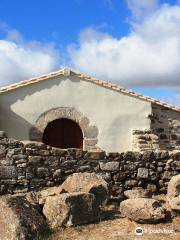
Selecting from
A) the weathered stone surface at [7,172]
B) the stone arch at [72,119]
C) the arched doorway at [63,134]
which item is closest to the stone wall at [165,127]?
the stone arch at [72,119]

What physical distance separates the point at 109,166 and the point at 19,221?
312 centimetres

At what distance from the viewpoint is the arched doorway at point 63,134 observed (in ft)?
43.3

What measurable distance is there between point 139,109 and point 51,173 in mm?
6263

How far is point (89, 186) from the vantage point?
23.4 feet

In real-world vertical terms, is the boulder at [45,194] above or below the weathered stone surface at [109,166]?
below

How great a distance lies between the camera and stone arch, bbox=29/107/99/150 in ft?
42.5

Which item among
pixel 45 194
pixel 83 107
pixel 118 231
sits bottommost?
pixel 118 231

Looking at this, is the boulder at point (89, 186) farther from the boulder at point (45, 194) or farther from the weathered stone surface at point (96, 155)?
the weathered stone surface at point (96, 155)

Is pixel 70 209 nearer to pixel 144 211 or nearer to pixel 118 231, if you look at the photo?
pixel 118 231

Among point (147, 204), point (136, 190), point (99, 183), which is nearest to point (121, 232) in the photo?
point (147, 204)

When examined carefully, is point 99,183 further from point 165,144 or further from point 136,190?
point 165,144

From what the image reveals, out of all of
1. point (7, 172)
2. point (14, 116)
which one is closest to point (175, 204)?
point (7, 172)

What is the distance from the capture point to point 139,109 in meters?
13.9

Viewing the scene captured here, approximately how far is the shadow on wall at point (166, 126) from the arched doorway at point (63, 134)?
2588 mm
